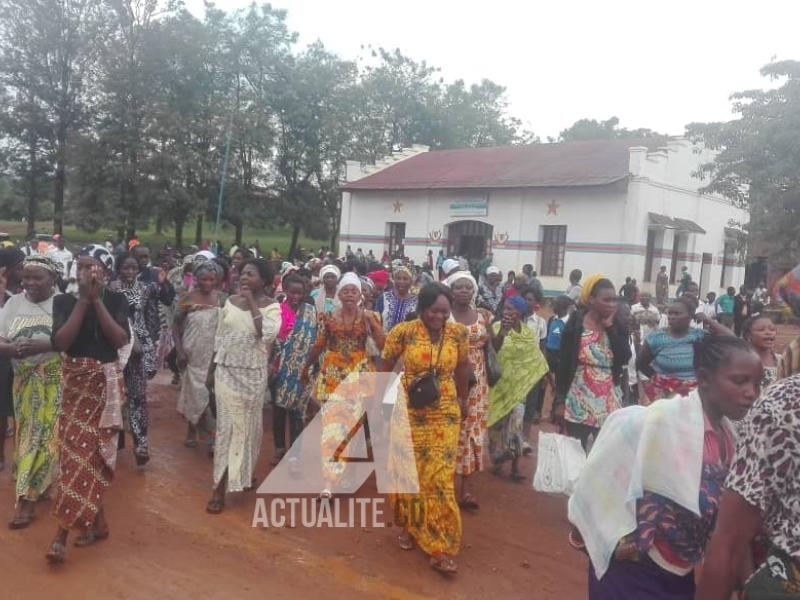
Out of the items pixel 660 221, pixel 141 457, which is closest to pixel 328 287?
pixel 141 457

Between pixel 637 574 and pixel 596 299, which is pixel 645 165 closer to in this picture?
pixel 596 299

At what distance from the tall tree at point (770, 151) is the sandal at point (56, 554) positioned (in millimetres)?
17710

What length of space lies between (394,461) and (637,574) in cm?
237

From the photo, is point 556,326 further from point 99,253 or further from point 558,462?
point 99,253

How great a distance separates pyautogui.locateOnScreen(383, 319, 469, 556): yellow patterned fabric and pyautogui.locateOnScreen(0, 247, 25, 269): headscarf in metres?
3.34

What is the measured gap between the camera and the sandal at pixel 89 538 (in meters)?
4.44

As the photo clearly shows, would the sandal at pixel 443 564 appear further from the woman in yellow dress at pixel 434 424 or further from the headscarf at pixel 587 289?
the headscarf at pixel 587 289

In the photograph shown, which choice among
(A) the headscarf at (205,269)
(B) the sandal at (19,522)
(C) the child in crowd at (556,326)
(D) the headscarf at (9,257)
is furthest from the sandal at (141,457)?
(C) the child in crowd at (556,326)

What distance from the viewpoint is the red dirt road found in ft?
13.3

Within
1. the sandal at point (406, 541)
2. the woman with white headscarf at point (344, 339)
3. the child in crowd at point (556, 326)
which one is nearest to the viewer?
the sandal at point (406, 541)

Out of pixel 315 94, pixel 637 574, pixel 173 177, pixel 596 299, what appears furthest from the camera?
pixel 315 94

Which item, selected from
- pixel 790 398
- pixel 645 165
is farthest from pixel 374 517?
pixel 645 165

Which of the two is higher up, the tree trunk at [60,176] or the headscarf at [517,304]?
the tree trunk at [60,176]

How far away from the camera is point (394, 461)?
4621mm
